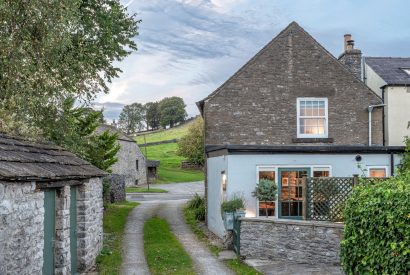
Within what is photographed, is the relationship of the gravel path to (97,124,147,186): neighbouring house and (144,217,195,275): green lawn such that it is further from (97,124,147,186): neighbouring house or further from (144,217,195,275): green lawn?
(97,124,147,186): neighbouring house

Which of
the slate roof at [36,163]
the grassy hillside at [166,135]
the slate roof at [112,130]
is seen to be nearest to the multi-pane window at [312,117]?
the slate roof at [36,163]

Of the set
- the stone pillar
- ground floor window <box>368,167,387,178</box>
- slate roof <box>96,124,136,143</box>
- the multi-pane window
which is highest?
slate roof <box>96,124,136,143</box>

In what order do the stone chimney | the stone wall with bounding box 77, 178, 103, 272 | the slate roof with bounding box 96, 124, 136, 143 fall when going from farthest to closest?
the slate roof with bounding box 96, 124, 136, 143 < the stone chimney < the stone wall with bounding box 77, 178, 103, 272

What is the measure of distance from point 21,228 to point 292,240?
27.7ft

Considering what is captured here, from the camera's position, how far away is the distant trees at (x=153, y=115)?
136 metres

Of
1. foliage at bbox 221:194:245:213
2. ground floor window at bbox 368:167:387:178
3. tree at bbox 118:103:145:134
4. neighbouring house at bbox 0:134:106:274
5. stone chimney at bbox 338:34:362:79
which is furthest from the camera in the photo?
tree at bbox 118:103:145:134

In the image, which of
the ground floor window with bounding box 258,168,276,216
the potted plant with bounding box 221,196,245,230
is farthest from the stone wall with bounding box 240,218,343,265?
the ground floor window with bounding box 258,168,276,216

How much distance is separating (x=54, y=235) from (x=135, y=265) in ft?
11.8

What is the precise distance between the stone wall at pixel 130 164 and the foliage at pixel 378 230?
45.0 m

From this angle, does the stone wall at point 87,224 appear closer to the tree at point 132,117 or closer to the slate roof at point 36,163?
the slate roof at point 36,163

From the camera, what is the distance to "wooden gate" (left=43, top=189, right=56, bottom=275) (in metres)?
10.6

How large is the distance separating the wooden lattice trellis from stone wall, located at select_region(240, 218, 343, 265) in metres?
2.19

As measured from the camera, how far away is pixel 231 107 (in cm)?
2336

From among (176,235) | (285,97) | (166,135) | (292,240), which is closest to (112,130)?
(285,97)
